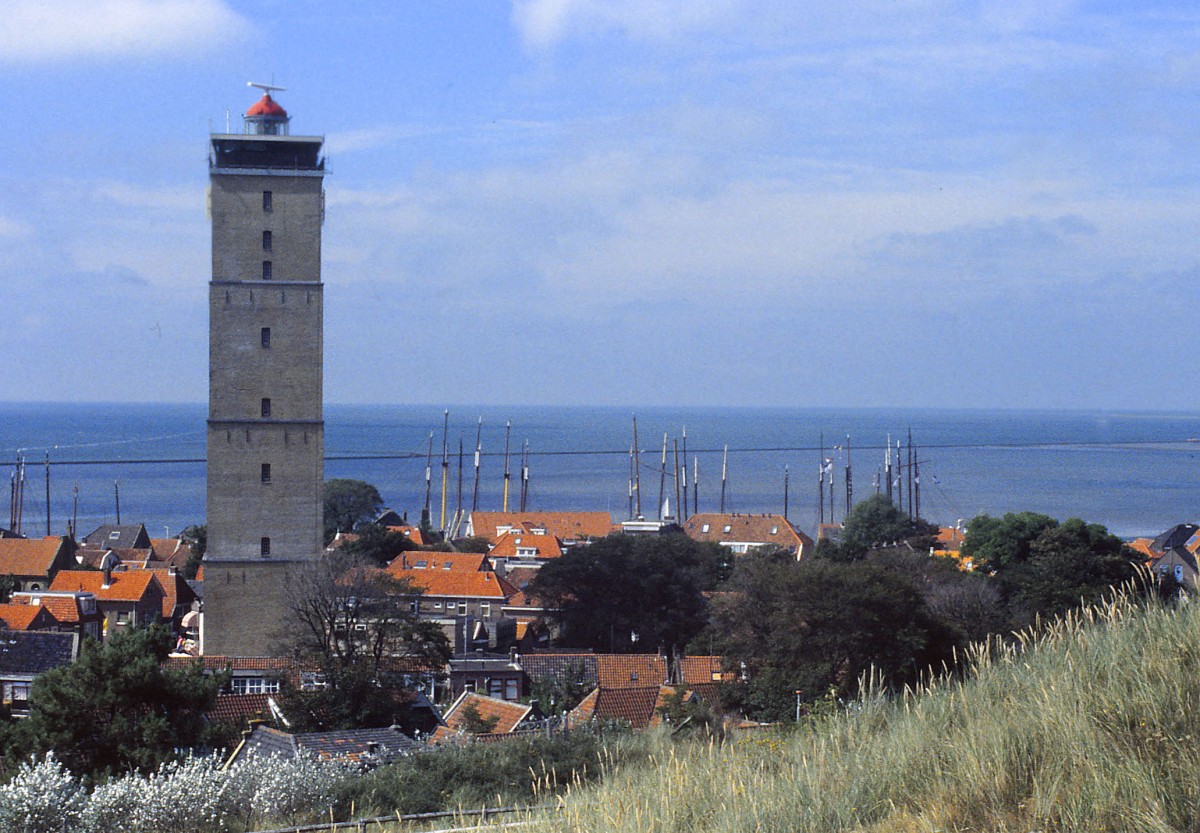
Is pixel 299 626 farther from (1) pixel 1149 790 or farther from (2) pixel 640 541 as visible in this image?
(1) pixel 1149 790

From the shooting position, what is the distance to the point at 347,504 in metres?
58.8

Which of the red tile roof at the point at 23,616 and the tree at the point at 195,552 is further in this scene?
the tree at the point at 195,552

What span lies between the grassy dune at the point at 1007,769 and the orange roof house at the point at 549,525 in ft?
159

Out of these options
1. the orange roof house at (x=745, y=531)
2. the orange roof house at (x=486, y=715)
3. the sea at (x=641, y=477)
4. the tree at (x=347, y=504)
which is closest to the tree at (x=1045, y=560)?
the orange roof house at (x=486, y=715)

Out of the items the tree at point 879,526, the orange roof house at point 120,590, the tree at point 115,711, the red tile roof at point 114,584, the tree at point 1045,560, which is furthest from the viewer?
the tree at point 879,526

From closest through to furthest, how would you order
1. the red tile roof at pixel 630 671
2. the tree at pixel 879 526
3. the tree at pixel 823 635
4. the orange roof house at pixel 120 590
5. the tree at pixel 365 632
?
the tree at pixel 823 635, the tree at pixel 365 632, the red tile roof at pixel 630 671, the orange roof house at pixel 120 590, the tree at pixel 879 526

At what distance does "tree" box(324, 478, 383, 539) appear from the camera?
57.9 metres

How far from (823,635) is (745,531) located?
115 ft

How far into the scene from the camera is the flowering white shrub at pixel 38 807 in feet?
27.3

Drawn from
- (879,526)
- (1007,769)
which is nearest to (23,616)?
(1007,769)

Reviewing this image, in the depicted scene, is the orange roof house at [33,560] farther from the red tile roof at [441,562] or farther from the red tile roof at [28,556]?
the red tile roof at [441,562]

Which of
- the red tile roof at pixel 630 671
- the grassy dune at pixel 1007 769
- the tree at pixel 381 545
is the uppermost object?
the grassy dune at pixel 1007 769

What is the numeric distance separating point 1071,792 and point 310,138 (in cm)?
2453

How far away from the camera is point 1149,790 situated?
13.4 ft
